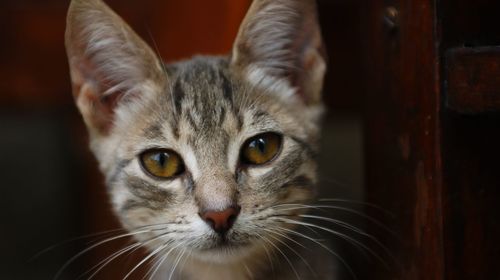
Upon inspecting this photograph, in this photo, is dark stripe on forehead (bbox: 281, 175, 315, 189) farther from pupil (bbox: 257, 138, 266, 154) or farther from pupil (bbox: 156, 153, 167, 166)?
pupil (bbox: 156, 153, 167, 166)

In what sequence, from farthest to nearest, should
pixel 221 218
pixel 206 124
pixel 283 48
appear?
1. pixel 283 48
2. pixel 206 124
3. pixel 221 218

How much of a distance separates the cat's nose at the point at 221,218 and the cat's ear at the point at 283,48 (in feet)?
1.11

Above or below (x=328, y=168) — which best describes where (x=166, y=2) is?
above

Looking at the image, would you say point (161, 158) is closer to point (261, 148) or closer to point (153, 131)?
point (153, 131)

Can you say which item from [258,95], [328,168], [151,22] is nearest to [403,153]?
[258,95]

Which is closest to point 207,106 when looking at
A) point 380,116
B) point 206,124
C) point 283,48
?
point 206,124

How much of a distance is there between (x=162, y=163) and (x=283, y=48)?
35 cm

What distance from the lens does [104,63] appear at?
4.67ft

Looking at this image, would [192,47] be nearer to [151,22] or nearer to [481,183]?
[151,22]

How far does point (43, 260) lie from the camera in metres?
2.58

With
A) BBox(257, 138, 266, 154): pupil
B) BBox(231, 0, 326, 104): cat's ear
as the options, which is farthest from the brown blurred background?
BBox(257, 138, 266, 154): pupil

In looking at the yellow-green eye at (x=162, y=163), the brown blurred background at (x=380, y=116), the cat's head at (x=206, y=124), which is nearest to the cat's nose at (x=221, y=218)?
the cat's head at (x=206, y=124)

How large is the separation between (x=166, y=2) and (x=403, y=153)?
3.08 feet

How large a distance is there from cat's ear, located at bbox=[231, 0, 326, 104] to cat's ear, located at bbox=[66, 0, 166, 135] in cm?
19
